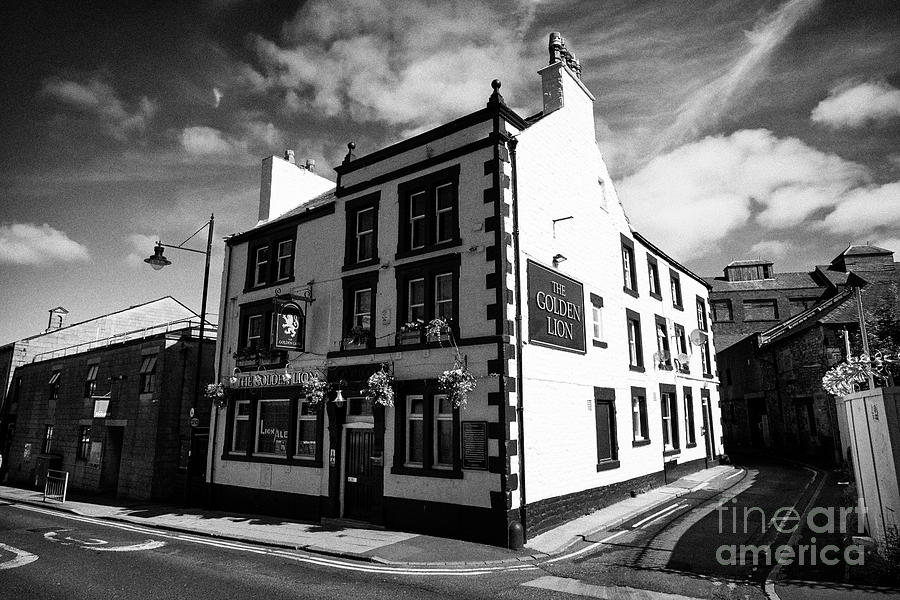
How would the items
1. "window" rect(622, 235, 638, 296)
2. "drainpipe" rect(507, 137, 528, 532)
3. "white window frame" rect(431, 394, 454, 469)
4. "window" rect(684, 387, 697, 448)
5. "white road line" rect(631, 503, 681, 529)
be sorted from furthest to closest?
1. "window" rect(684, 387, 697, 448)
2. "window" rect(622, 235, 638, 296)
3. "white road line" rect(631, 503, 681, 529)
4. "white window frame" rect(431, 394, 454, 469)
5. "drainpipe" rect(507, 137, 528, 532)

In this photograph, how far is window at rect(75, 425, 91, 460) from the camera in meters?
26.8

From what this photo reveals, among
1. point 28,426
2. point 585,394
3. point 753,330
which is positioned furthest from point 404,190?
point 753,330

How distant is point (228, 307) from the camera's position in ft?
69.4

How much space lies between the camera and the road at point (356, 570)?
914 cm

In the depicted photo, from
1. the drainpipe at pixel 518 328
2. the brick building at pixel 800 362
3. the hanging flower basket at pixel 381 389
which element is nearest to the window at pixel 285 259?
the hanging flower basket at pixel 381 389

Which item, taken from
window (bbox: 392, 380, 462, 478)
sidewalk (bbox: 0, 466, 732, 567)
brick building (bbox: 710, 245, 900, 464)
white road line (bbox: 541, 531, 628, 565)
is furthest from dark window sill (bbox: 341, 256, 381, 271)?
brick building (bbox: 710, 245, 900, 464)

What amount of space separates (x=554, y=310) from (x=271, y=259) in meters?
11.2

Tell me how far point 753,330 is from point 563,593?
4460cm

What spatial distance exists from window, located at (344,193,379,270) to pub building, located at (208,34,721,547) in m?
0.07

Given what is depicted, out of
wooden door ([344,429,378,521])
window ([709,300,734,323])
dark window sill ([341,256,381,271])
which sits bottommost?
wooden door ([344,429,378,521])

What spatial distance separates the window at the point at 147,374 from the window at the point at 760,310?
4582cm

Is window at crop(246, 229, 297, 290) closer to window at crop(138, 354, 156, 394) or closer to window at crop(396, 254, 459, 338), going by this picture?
window at crop(396, 254, 459, 338)

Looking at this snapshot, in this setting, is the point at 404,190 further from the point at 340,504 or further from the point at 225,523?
the point at 225,523

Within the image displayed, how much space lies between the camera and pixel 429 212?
15625mm
